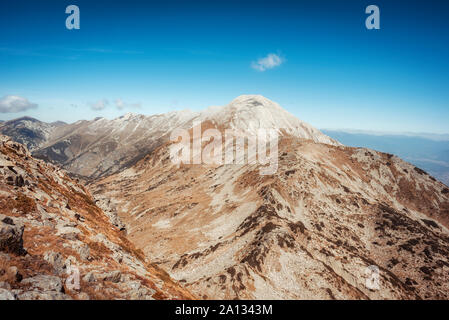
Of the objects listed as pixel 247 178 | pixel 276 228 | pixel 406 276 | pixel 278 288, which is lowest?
pixel 406 276

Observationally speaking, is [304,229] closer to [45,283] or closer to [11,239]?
[45,283]

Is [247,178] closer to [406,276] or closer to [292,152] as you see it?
[292,152]

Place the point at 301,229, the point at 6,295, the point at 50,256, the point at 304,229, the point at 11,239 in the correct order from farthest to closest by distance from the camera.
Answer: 1. the point at 304,229
2. the point at 301,229
3. the point at 50,256
4. the point at 11,239
5. the point at 6,295

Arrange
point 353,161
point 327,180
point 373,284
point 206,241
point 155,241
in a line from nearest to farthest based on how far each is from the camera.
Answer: point 373,284 < point 206,241 < point 155,241 < point 327,180 < point 353,161

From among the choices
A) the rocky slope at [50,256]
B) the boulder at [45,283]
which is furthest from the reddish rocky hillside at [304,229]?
the boulder at [45,283]

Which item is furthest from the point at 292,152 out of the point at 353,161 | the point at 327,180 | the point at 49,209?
the point at 49,209

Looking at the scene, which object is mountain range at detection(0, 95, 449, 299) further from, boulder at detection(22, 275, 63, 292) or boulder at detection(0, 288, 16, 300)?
boulder at detection(0, 288, 16, 300)

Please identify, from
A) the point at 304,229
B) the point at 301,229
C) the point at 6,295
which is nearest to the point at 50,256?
the point at 6,295

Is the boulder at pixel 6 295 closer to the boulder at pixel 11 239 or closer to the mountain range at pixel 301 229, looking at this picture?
the boulder at pixel 11 239
